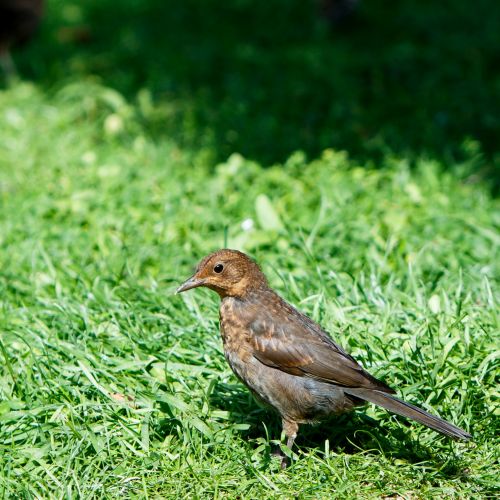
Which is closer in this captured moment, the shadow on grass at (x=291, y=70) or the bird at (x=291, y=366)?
the bird at (x=291, y=366)

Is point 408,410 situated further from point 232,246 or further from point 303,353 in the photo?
point 232,246

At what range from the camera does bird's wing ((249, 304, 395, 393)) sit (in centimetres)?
384

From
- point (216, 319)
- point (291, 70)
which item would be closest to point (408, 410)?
point (216, 319)

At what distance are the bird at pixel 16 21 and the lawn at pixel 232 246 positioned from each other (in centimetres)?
35

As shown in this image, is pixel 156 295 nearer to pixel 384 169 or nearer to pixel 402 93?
pixel 384 169

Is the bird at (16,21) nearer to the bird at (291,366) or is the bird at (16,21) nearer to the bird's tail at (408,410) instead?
the bird at (291,366)

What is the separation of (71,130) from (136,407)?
→ 14.1ft

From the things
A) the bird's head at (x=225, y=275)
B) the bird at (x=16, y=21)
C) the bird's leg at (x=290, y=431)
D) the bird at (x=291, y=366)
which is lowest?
the bird's leg at (x=290, y=431)

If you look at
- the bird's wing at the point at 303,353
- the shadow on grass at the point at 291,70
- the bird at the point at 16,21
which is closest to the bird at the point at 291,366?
the bird's wing at the point at 303,353

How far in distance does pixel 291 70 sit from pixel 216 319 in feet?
15.7

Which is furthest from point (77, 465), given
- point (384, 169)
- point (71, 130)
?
point (71, 130)

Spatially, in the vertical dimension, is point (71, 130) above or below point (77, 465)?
above

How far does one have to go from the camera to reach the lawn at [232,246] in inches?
153

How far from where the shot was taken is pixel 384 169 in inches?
268
